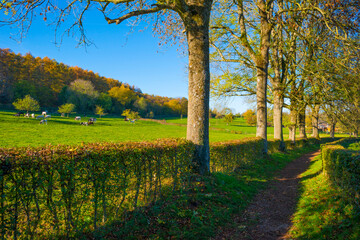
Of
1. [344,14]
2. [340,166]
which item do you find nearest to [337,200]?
[340,166]

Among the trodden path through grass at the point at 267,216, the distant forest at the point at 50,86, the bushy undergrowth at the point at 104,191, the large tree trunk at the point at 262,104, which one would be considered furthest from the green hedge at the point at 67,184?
the distant forest at the point at 50,86

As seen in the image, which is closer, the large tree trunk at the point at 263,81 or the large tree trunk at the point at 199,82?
the large tree trunk at the point at 199,82

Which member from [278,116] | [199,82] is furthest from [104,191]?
[278,116]

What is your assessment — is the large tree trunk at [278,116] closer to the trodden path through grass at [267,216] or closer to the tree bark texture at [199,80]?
the trodden path through grass at [267,216]

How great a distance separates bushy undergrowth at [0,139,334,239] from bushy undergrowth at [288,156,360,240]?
65.2 inches

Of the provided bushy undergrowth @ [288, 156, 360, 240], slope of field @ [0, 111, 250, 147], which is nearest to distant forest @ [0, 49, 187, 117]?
slope of field @ [0, 111, 250, 147]

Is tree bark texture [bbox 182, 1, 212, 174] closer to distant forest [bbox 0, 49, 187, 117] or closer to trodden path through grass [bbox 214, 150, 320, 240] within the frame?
trodden path through grass [bbox 214, 150, 320, 240]

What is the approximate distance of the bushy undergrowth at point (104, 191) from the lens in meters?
3.07

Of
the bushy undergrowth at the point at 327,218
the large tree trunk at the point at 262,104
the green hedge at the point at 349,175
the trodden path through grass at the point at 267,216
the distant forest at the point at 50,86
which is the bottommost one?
the trodden path through grass at the point at 267,216

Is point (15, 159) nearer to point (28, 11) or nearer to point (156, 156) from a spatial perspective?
point (156, 156)

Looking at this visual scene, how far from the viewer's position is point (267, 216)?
5789mm

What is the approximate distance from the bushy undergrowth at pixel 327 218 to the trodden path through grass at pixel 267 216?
0.29 meters

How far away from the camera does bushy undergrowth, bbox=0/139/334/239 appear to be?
10.1 ft

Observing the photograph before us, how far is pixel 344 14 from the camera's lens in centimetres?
853
